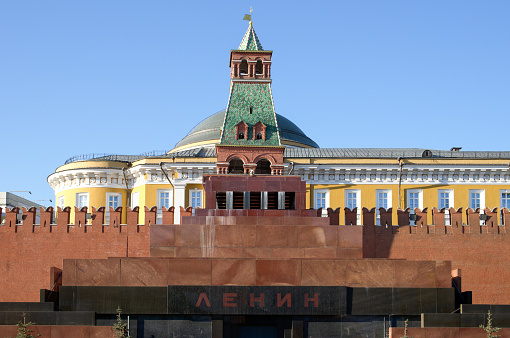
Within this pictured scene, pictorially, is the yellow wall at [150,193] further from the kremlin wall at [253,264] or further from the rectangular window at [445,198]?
the rectangular window at [445,198]

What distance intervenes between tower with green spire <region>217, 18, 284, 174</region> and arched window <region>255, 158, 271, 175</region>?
380 millimetres

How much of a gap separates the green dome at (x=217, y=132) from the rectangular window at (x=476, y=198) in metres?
10.4

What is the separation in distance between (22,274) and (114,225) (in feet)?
12.3

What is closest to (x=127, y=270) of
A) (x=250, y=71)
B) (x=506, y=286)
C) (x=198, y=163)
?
(x=250, y=71)

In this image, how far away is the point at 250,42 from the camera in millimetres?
32156

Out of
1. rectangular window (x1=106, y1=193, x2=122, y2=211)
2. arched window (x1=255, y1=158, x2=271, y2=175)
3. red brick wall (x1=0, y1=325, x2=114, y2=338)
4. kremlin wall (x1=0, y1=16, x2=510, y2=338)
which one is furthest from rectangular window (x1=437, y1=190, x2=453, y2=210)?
red brick wall (x1=0, y1=325, x2=114, y2=338)

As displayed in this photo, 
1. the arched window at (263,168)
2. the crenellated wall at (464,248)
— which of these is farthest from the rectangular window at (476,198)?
the arched window at (263,168)

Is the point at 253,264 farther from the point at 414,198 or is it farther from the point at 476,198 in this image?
Answer: the point at 476,198

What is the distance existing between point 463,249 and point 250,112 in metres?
9.32

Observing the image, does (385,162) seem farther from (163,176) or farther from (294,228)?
(294,228)

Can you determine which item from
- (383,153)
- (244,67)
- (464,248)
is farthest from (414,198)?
(244,67)

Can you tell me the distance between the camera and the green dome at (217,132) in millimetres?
48156

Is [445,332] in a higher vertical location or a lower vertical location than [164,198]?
Answer: lower

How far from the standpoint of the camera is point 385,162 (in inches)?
1681
